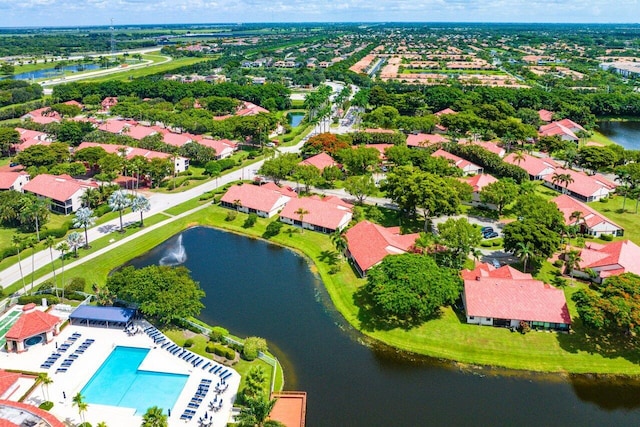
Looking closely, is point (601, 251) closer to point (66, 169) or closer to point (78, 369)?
point (78, 369)

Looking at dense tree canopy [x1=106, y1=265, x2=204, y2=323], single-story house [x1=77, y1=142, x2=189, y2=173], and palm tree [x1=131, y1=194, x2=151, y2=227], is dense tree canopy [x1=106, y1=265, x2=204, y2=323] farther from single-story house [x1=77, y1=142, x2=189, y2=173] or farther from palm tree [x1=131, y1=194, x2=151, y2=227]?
single-story house [x1=77, y1=142, x2=189, y2=173]

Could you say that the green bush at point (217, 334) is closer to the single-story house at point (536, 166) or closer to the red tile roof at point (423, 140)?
the single-story house at point (536, 166)

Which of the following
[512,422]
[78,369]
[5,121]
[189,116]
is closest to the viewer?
[512,422]

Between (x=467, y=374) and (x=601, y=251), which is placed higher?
(x=601, y=251)

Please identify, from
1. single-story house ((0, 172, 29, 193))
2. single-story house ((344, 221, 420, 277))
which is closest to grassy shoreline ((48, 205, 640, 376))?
single-story house ((344, 221, 420, 277))

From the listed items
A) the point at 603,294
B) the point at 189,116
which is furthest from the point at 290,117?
the point at 603,294

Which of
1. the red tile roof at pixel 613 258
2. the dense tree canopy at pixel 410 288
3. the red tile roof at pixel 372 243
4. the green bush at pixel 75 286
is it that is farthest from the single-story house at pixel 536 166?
the green bush at pixel 75 286
